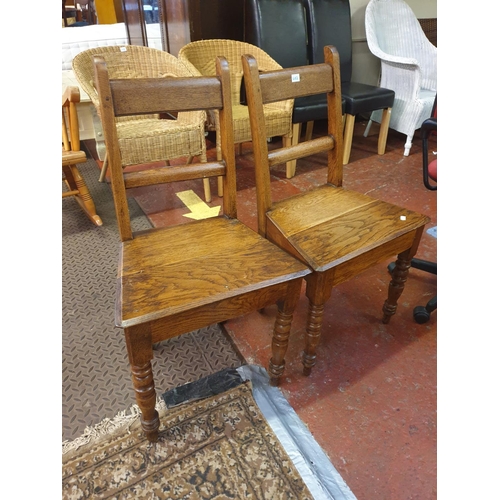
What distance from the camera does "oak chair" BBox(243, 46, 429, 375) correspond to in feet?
3.70

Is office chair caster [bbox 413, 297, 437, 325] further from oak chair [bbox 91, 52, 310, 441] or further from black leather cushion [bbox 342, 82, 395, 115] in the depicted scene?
black leather cushion [bbox 342, 82, 395, 115]

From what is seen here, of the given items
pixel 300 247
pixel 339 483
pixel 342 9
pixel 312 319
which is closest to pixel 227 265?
pixel 300 247

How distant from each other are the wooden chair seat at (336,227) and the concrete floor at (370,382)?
1.40 ft

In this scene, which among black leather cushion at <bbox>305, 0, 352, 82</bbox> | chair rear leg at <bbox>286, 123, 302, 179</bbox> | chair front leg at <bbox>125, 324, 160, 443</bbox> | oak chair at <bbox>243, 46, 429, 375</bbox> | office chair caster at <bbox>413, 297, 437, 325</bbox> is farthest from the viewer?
black leather cushion at <bbox>305, 0, 352, 82</bbox>

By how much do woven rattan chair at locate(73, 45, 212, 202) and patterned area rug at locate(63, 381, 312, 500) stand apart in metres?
1.49

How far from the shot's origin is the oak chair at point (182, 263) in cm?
90

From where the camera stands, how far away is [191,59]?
260cm

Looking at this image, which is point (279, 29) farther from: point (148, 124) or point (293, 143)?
point (148, 124)

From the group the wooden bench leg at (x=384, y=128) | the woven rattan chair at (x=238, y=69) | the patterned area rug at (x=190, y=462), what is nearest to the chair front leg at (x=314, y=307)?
the patterned area rug at (x=190, y=462)

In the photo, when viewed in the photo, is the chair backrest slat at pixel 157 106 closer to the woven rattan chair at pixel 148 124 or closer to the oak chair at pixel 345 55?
the woven rattan chair at pixel 148 124

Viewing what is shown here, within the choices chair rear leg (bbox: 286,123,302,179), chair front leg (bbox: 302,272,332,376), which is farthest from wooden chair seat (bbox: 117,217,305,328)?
chair rear leg (bbox: 286,123,302,179)

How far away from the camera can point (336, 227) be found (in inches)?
48.2

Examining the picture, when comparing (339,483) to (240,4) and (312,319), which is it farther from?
(240,4)

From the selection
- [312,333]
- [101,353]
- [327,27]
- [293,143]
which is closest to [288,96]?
[312,333]
